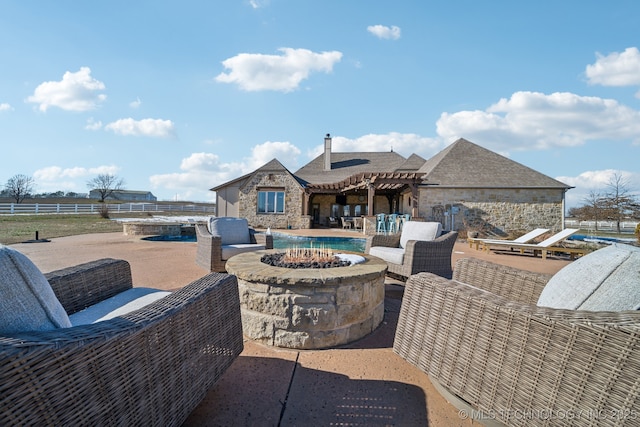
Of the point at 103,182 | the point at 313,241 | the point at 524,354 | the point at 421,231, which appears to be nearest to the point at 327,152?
the point at 313,241

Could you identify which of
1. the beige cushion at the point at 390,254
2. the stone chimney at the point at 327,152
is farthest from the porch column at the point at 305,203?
the beige cushion at the point at 390,254

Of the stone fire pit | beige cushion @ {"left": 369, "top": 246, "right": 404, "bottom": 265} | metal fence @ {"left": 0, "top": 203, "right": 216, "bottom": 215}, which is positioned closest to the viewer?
the stone fire pit

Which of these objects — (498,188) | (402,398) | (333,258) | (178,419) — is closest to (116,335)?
(178,419)

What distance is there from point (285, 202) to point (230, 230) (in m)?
12.3

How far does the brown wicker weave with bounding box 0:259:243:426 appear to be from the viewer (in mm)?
875

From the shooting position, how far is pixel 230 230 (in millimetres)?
5957

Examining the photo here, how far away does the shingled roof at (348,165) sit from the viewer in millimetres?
20969

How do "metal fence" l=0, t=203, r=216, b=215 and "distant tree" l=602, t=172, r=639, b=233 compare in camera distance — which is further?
"metal fence" l=0, t=203, r=216, b=215

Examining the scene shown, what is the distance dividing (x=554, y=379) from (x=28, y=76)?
9672mm

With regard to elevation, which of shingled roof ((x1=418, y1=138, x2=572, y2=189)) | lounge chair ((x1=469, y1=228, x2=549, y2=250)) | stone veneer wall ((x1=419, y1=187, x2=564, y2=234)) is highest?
shingled roof ((x1=418, y1=138, x2=572, y2=189))

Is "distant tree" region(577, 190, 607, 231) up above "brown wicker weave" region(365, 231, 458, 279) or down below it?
above

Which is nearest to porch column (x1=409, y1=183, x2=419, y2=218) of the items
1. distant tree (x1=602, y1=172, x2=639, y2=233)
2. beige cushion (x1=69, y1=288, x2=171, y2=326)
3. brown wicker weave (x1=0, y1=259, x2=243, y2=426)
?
beige cushion (x1=69, y1=288, x2=171, y2=326)

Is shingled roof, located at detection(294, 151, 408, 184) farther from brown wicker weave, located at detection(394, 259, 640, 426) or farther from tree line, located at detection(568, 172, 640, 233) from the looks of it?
brown wicker weave, located at detection(394, 259, 640, 426)

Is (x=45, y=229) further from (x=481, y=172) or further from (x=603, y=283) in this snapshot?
(x=481, y=172)
